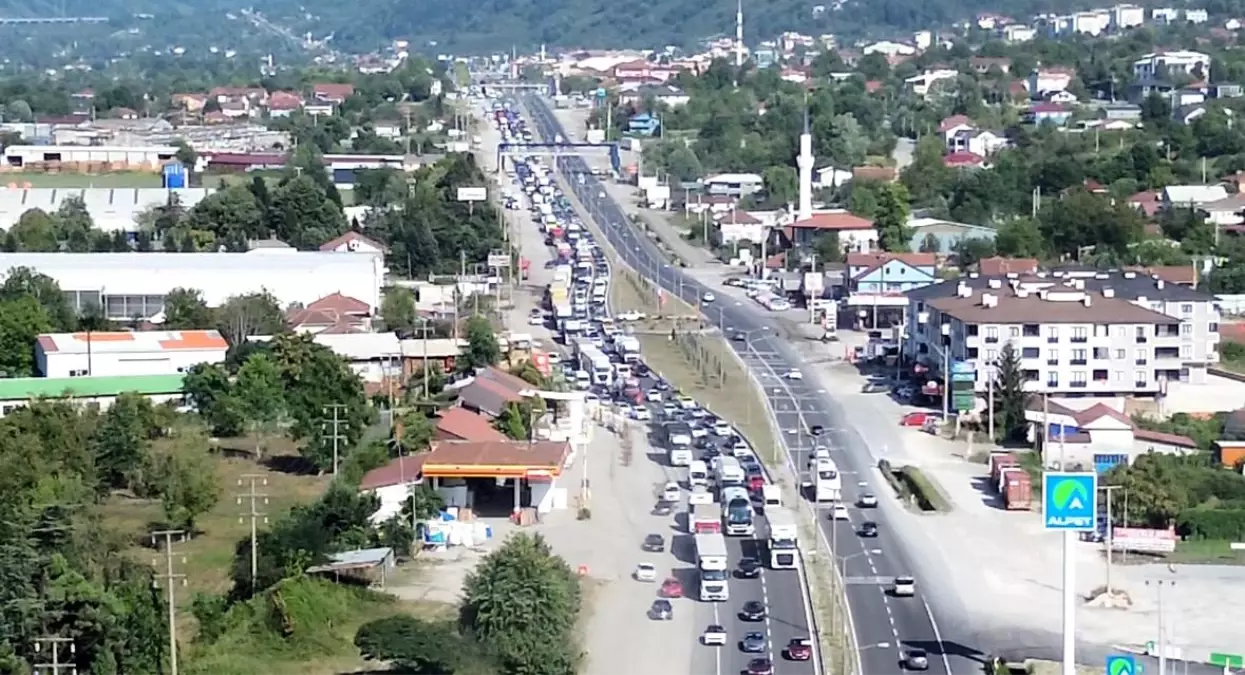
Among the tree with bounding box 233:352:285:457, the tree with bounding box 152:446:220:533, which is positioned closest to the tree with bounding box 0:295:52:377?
the tree with bounding box 233:352:285:457

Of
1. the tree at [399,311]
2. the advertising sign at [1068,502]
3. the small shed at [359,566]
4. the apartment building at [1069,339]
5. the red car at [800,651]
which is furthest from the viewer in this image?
the tree at [399,311]

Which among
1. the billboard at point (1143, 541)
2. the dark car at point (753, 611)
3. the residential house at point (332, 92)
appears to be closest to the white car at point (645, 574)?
the dark car at point (753, 611)

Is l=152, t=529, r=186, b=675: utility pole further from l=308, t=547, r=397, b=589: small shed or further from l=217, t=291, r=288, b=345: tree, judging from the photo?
l=217, t=291, r=288, b=345: tree

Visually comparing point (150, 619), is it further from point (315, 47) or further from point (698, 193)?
point (315, 47)

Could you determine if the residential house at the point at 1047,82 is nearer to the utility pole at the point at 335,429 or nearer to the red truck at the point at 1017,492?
the utility pole at the point at 335,429

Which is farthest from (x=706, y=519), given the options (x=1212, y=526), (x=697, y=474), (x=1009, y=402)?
(x=1009, y=402)

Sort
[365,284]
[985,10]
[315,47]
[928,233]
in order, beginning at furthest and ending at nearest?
[315,47], [985,10], [928,233], [365,284]

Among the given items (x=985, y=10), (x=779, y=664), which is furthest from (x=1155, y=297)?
(x=985, y=10)
